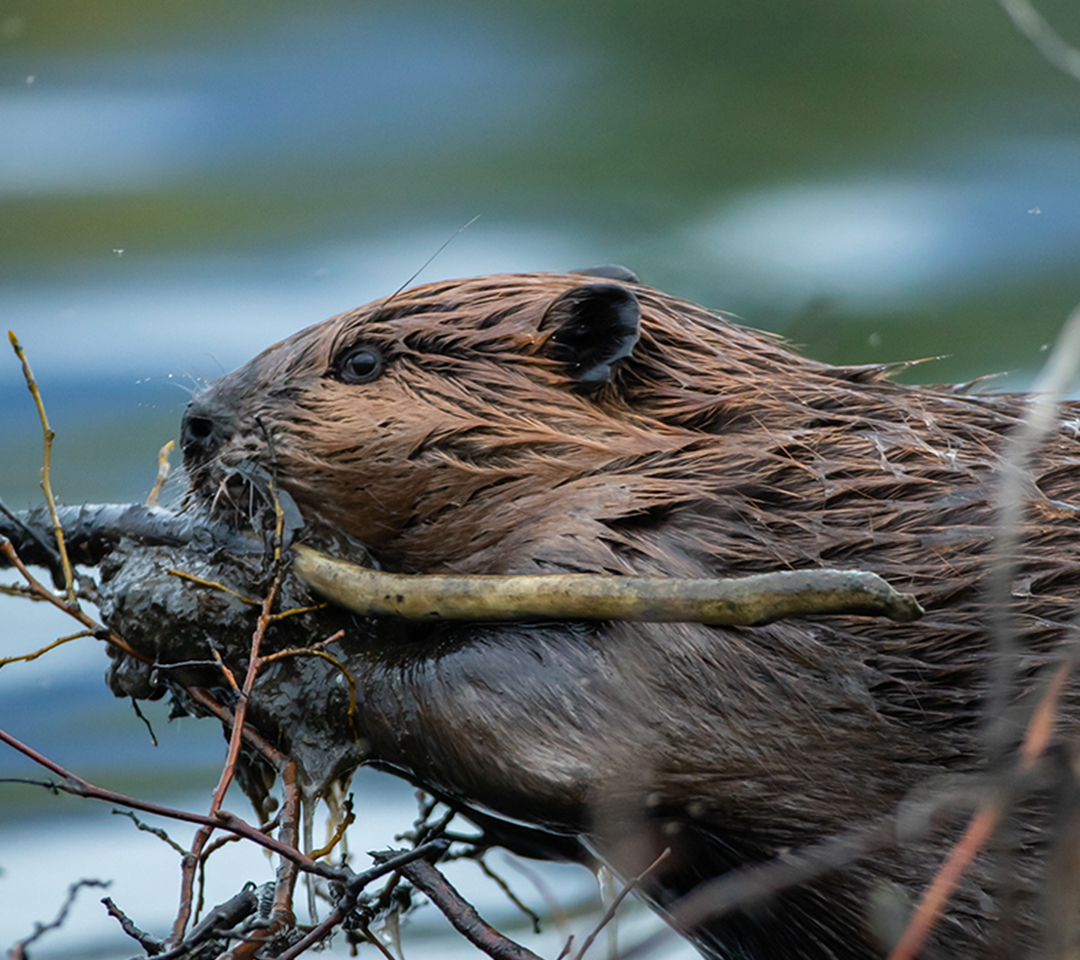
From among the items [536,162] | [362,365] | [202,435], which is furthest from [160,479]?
[536,162]

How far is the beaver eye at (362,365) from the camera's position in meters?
2.37

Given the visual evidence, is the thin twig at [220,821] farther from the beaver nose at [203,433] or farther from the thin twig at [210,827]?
the beaver nose at [203,433]

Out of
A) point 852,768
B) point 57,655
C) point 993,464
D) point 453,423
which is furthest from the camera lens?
point 57,655

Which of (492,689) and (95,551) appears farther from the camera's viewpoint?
(95,551)

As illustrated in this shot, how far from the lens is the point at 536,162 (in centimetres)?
473

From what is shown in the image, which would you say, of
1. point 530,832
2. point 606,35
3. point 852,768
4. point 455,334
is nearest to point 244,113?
point 606,35

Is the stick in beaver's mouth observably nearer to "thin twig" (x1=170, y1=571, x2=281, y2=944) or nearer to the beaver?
the beaver

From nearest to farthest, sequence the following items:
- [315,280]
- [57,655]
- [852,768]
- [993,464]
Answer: [852,768] → [993,464] → [57,655] → [315,280]

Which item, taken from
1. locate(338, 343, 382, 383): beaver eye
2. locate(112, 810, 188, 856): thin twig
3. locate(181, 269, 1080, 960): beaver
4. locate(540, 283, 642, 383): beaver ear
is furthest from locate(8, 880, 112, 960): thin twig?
locate(540, 283, 642, 383): beaver ear

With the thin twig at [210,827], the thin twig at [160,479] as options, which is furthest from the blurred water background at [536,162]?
the thin twig at [210,827]

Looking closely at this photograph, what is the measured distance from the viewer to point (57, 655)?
4.15m

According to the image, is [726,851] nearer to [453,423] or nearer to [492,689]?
[492,689]

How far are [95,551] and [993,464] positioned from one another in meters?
1.55

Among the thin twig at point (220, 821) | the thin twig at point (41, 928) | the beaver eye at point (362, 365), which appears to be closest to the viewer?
the thin twig at point (41, 928)
